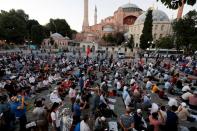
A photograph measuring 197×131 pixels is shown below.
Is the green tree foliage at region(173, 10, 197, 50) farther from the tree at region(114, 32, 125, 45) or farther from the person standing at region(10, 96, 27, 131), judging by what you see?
the tree at region(114, 32, 125, 45)

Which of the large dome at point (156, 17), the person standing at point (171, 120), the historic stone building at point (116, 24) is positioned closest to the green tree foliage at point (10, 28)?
the historic stone building at point (116, 24)

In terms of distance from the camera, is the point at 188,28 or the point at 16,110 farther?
the point at 188,28

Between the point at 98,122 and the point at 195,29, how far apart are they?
37.9 metres

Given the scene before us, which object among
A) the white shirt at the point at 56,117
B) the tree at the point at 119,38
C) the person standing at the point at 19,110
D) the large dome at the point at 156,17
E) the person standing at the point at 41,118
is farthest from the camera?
the tree at the point at 119,38

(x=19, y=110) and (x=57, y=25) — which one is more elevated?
(x=57, y=25)

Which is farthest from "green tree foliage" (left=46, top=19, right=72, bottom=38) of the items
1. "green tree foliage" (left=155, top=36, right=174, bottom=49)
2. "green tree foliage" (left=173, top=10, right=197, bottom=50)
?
"green tree foliage" (left=173, top=10, right=197, bottom=50)

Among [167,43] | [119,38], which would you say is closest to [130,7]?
[119,38]

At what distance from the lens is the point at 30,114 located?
10.2m

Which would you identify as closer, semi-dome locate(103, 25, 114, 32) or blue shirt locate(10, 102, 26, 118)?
blue shirt locate(10, 102, 26, 118)

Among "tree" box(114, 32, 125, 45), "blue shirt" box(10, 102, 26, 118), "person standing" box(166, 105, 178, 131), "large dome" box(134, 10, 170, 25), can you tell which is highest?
"large dome" box(134, 10, 170, 25)

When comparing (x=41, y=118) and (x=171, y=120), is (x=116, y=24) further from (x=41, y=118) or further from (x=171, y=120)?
(x=41, y=118)

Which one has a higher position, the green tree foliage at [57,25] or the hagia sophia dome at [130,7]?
the hagia sophia dome at [130,7]

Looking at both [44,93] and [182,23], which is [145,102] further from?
[182,23]

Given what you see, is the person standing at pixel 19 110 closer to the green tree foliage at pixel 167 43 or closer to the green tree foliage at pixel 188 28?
the green tree foliage at pixel 188 28
